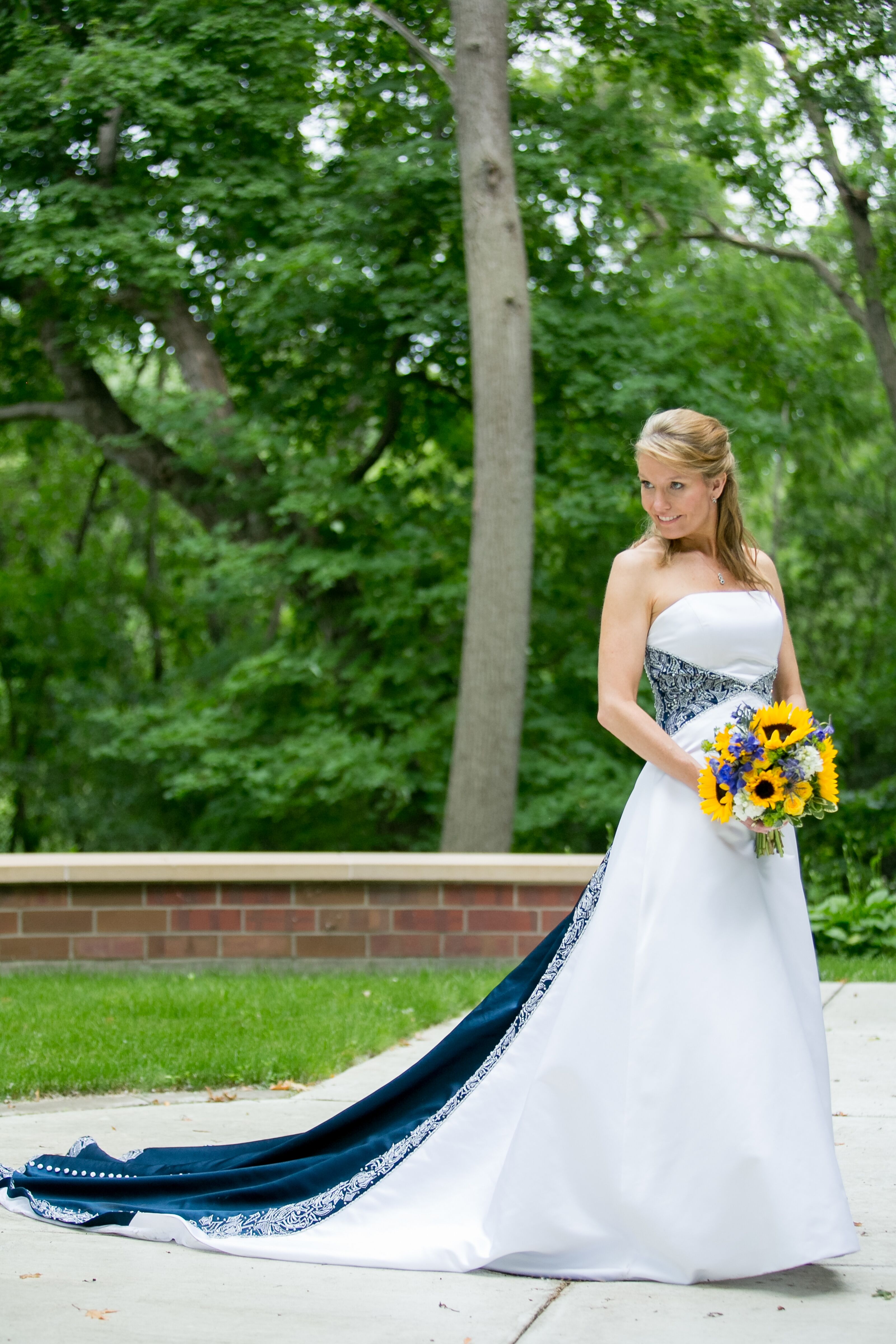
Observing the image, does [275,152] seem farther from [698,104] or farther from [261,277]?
[698,104]

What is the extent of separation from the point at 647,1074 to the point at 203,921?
464cm

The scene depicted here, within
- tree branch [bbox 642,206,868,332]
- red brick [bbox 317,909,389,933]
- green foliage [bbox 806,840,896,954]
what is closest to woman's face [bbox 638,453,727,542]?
red brick [bbox 317,909,389,933]

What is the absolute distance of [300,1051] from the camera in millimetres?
5609

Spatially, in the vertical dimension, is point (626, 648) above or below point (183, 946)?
above

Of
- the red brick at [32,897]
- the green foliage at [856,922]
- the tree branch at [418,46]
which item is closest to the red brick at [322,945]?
the red brick at [32,897]

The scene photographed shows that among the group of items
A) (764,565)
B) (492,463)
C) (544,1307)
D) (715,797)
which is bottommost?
(544,1307)

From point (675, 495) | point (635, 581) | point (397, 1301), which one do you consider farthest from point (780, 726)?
point (397, 1301)

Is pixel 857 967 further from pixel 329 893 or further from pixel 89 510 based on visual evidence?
pixel 89 510

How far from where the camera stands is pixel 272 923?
7484 mm

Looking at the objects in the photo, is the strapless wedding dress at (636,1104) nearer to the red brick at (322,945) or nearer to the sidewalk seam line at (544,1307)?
the sidewalk seam line at (544,1307)

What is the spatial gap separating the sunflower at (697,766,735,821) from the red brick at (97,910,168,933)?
16.0 feet

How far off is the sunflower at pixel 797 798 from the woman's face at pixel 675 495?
72cm

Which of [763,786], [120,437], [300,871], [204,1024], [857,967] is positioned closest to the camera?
[763,786]

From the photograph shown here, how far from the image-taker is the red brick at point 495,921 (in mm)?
7449
